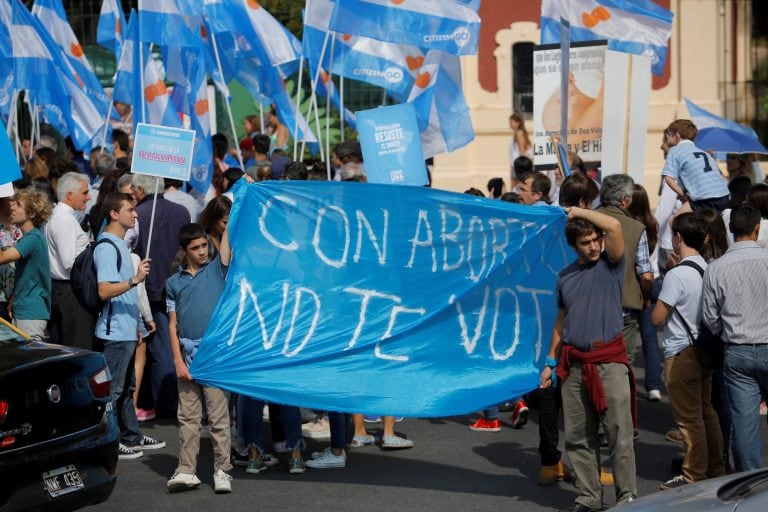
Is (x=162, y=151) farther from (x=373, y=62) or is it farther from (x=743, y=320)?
(x=373, y=62)

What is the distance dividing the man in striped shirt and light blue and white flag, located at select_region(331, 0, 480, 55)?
15.5ft

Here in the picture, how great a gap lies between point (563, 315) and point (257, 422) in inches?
94.0

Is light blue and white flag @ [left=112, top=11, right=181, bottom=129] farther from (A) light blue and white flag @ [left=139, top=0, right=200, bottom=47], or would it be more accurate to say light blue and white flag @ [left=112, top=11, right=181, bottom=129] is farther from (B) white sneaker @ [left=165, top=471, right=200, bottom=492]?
(B) white sneaker @ [left=165, top=471, right=200, bottom=492]

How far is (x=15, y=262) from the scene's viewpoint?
29.7ft

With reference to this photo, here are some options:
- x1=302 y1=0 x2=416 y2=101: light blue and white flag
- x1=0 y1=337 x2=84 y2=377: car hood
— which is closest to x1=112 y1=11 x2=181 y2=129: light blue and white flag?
x1=302 y1=0 x2=416 y2=101: light blue and white flag

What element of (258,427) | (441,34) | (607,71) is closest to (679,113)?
(607,71)

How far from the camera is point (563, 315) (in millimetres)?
7445

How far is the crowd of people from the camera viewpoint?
7.25 meters

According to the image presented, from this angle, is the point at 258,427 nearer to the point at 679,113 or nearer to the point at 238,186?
the point at 238,186

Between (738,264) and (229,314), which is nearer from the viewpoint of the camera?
(738,264)

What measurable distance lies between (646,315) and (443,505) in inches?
155

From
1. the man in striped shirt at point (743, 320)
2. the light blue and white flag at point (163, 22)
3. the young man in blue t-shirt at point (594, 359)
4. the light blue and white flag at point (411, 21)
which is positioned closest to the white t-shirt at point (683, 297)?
the man in striped shirt at point (743, 320)

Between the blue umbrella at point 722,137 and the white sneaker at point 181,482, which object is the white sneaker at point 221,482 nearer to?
the white sneaker at point 181,482

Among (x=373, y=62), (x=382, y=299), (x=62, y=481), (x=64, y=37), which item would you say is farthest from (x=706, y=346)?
(x=64, y=37)
